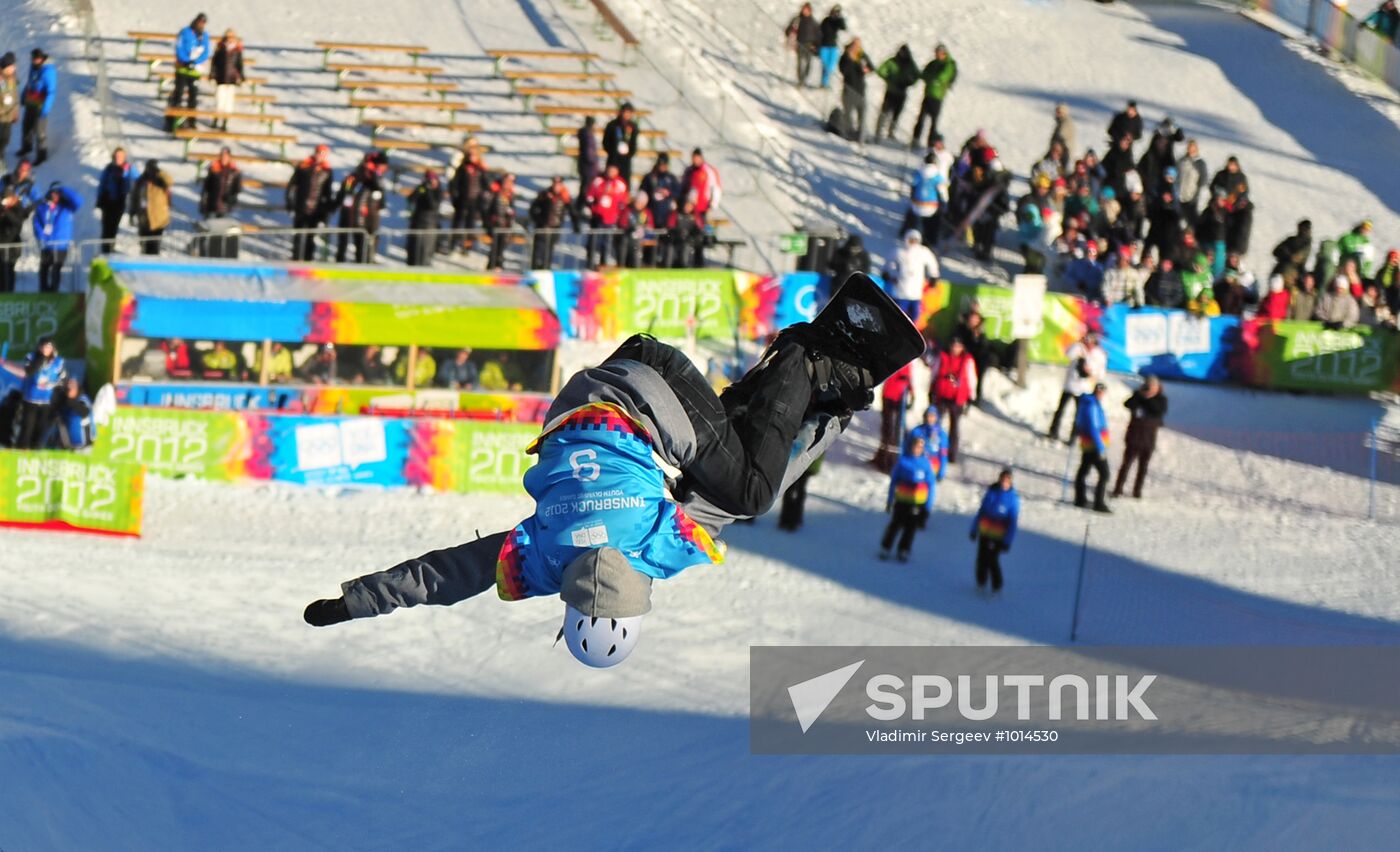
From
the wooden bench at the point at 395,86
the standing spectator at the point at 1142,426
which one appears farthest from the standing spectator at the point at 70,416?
the standing spectator at the point at 1142,426

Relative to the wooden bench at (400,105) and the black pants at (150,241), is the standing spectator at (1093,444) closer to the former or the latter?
the black pants at (150,241)

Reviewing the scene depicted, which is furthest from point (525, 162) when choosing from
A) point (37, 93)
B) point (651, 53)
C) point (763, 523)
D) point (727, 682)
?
point (727, 682)

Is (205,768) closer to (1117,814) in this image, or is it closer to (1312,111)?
(1117,814)

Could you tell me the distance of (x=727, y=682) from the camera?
16312mm

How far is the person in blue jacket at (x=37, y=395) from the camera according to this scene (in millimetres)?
18609

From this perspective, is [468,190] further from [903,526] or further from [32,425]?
[903,526]

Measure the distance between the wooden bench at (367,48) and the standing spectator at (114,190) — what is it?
22.0ft

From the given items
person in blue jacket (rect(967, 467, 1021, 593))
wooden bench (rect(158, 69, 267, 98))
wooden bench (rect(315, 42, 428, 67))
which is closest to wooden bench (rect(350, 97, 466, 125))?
wooden bench (rect(315, 42, 428, 67))

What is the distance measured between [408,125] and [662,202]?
17.9 feet

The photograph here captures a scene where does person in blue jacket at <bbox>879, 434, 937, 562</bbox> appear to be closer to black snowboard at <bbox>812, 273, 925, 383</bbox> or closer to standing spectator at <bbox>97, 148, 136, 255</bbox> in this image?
standing spectator at <bbox>97, 148, 136, 255</bbox>

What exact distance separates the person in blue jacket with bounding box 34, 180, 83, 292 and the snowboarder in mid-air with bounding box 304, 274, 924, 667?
53.4 feet

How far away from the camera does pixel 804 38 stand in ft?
101

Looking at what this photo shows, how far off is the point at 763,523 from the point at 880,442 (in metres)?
2.64

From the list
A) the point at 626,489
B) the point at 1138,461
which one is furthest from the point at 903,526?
the point at 626,489
